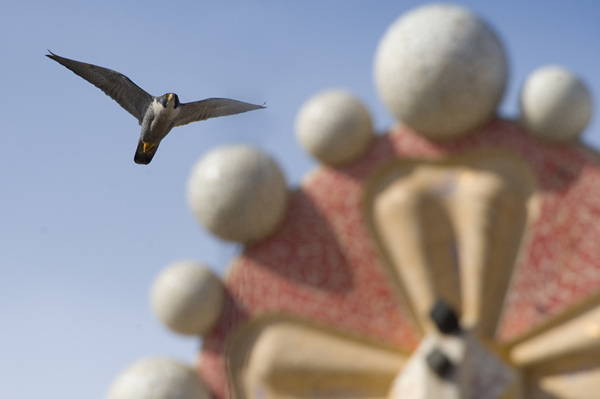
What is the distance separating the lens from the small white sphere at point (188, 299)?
6180 mm

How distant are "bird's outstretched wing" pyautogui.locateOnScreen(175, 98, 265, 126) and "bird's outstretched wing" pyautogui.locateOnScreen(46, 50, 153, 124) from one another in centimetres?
17

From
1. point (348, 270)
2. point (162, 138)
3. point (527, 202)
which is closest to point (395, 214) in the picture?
point (348, 270)

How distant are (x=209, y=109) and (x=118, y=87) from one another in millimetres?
425

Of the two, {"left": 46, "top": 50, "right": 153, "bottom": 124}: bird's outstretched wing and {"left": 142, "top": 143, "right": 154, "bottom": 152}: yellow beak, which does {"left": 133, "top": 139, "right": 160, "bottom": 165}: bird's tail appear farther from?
{"left": 46, "top": 50, "right": 153, "bottom": 124}: bird's outstretched wing

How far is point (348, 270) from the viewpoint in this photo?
622 centimetres

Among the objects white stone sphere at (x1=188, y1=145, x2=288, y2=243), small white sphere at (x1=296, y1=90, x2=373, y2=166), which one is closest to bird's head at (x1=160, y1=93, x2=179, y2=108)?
white stone sphere at (x1=188, y1=145, x2=288, y2=243)

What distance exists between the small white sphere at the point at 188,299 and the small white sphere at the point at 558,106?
2688 millimetres

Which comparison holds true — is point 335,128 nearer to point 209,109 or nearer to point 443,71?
point 443,71

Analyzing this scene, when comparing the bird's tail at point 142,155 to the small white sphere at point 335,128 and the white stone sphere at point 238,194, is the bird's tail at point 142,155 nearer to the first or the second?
the white stone sphere at point 238,194

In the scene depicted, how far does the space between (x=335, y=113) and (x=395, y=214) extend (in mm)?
889

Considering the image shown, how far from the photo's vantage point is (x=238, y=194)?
617cm

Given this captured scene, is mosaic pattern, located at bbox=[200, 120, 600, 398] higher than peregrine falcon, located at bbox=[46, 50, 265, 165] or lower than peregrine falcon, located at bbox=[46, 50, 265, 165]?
lower

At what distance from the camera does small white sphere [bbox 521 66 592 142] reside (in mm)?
5930

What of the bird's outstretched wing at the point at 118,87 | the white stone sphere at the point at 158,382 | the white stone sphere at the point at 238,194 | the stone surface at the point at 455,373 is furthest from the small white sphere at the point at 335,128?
the bird's outstretched wing at the point at 118,87
